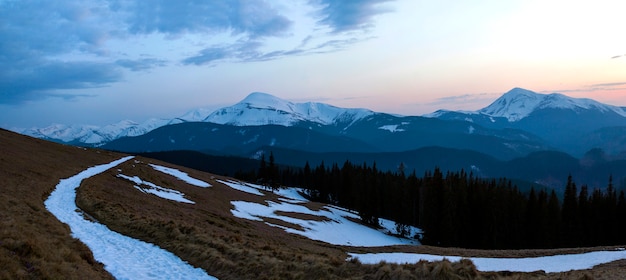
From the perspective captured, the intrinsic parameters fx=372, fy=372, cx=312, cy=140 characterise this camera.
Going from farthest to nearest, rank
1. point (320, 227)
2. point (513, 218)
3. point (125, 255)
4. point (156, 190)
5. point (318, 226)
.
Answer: point (513, 218)
point (318, 226)
point (320, 227)
point (156, 190)
point (125, 255)

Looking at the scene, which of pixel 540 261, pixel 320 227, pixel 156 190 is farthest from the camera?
pixel 320 227

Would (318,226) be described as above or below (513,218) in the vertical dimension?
above

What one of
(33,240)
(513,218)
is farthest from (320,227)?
(33,240)

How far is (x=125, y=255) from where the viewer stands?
1567 centimetres

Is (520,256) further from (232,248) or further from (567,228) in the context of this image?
(567,228)

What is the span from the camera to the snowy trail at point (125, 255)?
44.6 feet

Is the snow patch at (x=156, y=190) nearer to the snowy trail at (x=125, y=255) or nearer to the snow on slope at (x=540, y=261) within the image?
the snowy trail at (x=125, y=255)

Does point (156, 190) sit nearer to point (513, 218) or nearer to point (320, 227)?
point (320, 227)

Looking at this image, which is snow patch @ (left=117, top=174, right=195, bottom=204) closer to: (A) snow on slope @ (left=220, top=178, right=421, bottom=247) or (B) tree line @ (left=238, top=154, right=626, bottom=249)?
(A) snow on slope @ (left=220, top=178, right=421, bottom=247)

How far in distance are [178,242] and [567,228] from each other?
7234 cm

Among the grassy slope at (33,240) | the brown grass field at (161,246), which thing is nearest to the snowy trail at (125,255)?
the brown grass field at (161,246)

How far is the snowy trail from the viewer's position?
13608 mm

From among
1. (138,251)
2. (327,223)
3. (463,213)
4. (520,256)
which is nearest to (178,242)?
(138,251)

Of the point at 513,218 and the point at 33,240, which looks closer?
the point at 33,240
